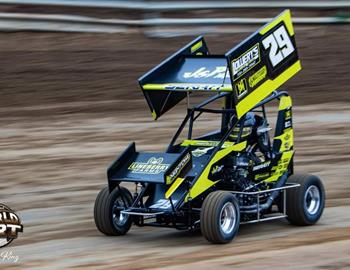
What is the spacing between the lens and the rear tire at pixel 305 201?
1199 cm

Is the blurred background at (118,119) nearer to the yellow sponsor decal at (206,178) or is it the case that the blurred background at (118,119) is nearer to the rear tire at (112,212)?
the rear tire at (112,212)

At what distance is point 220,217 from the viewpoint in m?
10.9

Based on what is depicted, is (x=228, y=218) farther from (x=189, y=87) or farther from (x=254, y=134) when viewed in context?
(x=189, y=87)

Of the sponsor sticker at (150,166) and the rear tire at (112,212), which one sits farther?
the rear tire at (112,212)

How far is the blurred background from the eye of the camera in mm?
10805

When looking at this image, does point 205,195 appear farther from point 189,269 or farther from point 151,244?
point 189,269

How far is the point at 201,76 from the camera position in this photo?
1191 cm

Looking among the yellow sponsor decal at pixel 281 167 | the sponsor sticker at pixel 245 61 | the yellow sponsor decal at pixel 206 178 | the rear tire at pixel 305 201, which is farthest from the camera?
the yellow sponsor decal at pixel 281 167

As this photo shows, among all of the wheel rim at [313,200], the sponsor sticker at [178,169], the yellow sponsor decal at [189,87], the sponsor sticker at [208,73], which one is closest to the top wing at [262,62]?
the yellow sponsor decal at [189,87]

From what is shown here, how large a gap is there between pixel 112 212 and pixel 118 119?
8225mm

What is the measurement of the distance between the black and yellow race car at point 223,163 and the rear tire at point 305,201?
0.04ft

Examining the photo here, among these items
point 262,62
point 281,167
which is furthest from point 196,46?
point 281,167

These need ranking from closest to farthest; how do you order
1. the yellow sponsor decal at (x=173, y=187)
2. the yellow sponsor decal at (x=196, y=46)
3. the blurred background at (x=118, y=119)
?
the blurred background at (x=118, y=119) < the yellow sponsor decal at (x=173, y=187) < the yellow sponsor decal at (x=196, y=46)

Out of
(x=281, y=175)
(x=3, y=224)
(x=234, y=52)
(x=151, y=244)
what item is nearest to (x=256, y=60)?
(x=234, y=52)
